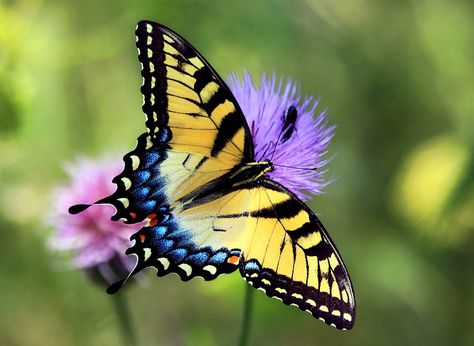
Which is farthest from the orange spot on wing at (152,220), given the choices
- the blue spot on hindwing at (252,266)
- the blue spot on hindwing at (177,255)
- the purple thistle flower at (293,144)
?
the purple thistle flower at (293,144)

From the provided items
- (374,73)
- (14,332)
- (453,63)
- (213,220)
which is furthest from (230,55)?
(14,332)

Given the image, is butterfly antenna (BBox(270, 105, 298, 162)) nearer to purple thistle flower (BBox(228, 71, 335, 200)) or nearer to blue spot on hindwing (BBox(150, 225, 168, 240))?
purple thistle flower (BBox(228, 71, 335, 200))

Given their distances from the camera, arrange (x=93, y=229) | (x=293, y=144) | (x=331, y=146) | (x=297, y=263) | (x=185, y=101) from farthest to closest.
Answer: (x=331, y=146) < (x=93, y=229) < (x=293, y=144) < (x=185, y=101) < (x=297, y=263)

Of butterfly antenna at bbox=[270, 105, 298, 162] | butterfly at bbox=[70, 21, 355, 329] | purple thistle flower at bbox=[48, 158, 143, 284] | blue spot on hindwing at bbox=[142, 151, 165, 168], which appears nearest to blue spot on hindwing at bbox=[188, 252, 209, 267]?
butterfly at bbox=[70, 21, 355, 329]

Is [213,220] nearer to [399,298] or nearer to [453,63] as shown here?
[399,298]

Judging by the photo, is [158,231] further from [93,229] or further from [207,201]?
[93,229]

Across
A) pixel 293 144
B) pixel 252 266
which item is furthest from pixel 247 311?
pixel 293 144
